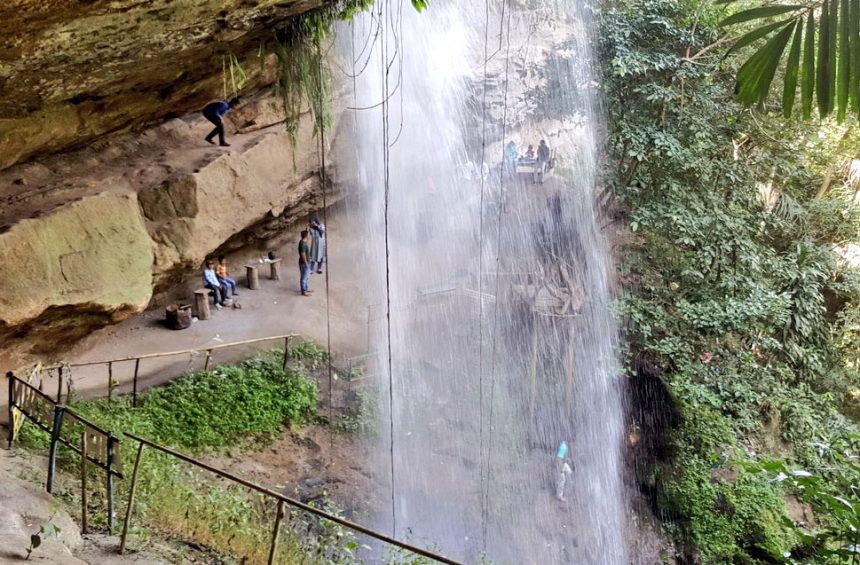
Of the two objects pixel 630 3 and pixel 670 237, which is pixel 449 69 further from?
pixel 670 237

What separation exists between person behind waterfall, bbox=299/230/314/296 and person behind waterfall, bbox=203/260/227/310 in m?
1.36

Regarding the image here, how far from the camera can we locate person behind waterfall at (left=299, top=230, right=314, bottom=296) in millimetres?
11163

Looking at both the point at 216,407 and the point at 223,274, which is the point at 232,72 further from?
the point at 223,274

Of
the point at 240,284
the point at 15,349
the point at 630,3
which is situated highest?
the point at 630,3

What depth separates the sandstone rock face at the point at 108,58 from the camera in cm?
462

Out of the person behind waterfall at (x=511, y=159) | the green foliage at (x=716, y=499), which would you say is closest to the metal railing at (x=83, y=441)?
the green foliage at (x=716, y=499)

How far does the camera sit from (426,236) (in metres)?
14.0

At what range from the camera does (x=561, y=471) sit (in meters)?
10.3

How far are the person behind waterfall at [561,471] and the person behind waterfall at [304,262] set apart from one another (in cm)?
519

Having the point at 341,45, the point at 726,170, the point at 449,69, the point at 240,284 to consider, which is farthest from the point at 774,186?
the point at 240,284

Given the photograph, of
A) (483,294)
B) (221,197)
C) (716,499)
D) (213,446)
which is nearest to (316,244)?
(221,197)

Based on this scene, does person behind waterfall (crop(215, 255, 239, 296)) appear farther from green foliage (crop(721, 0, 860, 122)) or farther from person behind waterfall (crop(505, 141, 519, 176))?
green foliage (crop(721, 0, 860, 122))

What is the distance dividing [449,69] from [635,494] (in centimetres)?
971

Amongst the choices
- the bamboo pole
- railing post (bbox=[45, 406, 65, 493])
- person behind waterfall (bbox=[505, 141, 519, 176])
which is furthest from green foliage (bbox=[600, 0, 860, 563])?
railing post (bbox=[45, 406, 65, 493])
